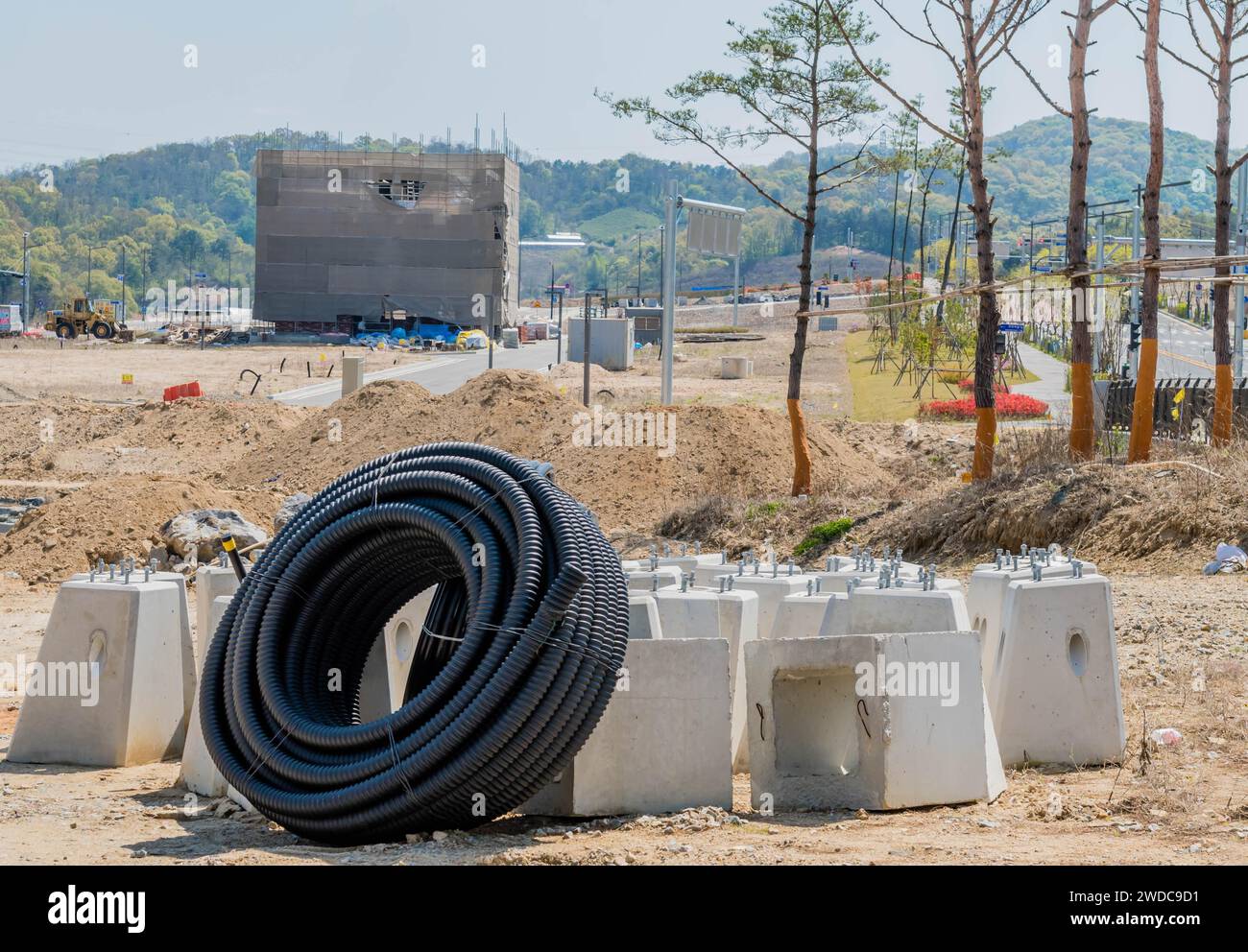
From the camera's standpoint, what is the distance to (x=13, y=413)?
3534 cm

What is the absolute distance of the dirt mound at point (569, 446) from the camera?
23.2 meters

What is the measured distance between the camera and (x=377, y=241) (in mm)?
103125

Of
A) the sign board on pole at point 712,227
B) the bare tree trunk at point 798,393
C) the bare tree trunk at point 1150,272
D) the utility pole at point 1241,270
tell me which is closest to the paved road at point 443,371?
the sign board on pole at point 712,227

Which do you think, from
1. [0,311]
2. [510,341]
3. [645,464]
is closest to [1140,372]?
[645,464]

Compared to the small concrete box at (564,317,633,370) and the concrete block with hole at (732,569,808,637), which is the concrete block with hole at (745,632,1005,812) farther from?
the small concrete box at (564,317,633,370)

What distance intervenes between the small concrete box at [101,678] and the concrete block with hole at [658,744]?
118 inches

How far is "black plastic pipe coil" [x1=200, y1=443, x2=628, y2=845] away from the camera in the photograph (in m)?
6.58

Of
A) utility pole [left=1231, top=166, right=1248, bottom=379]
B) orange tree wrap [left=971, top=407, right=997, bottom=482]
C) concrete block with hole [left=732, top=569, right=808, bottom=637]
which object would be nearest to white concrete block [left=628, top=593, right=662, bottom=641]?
concrete block with hole [left=732, top=569, right=808, bottom=637]

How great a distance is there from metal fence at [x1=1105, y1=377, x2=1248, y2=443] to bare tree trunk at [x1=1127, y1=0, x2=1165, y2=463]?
52 cm

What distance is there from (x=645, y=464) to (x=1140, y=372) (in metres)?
8.24

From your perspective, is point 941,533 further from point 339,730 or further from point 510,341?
point 510,341

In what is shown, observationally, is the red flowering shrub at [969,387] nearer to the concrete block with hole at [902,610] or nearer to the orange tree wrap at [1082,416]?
the orange tree wrap at [1082,416]
